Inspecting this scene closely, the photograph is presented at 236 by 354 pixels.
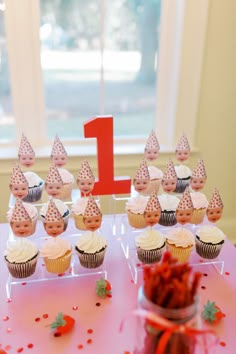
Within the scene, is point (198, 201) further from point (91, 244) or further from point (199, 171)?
point (91, 244)

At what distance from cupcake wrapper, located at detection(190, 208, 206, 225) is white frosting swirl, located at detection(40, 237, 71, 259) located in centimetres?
56

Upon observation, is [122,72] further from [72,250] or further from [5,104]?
[72,250]

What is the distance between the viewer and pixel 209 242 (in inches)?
55.9

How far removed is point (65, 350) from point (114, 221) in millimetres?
723

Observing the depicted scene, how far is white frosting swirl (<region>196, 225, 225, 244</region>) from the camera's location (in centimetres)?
143

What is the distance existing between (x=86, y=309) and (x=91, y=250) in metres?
0.20

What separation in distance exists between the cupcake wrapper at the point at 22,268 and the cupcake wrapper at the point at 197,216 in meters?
0.68

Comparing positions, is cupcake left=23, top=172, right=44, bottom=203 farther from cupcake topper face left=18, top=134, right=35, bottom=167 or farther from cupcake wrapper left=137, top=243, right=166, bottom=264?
cupcake wrapper left=137, top=243, right=166, bottom=264

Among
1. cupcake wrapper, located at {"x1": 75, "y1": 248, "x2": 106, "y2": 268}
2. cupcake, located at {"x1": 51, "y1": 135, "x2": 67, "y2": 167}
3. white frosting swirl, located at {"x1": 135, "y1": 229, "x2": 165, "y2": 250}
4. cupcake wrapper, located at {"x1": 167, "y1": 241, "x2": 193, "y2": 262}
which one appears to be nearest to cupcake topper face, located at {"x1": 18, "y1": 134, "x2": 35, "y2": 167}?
cupcake, located at {"x1": 51, "y1": 135, "x2": 67, "y2": 167}

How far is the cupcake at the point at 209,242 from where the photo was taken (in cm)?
142

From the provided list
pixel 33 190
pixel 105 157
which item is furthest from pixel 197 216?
pixel 33 190

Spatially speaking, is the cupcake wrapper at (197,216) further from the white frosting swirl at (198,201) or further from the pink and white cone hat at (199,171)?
the pink and white cone hat at (199,171)

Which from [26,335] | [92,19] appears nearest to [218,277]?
[26,335]

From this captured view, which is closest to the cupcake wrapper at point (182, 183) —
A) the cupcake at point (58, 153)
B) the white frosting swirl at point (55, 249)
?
the cupcake at point (58, 153)
